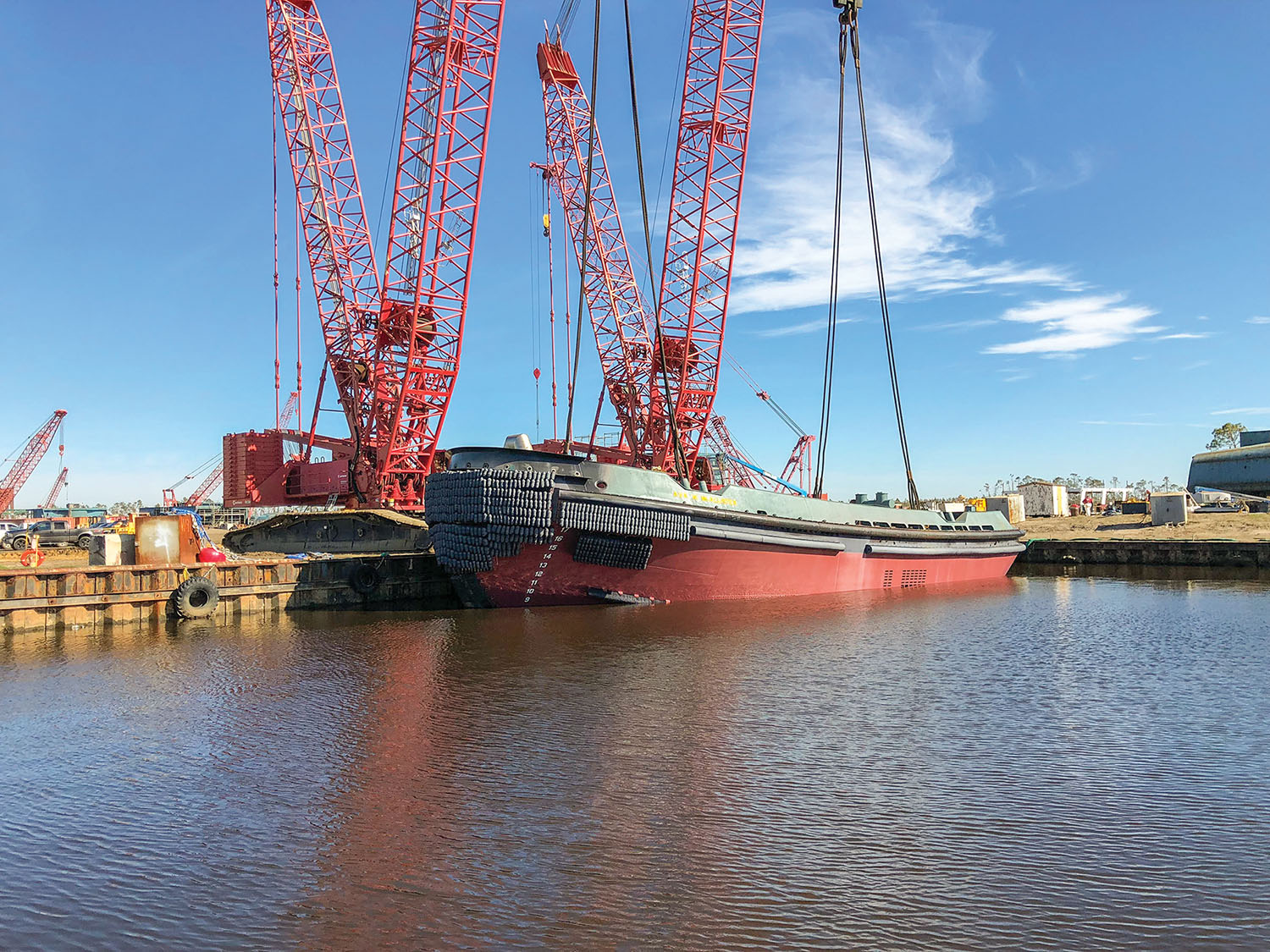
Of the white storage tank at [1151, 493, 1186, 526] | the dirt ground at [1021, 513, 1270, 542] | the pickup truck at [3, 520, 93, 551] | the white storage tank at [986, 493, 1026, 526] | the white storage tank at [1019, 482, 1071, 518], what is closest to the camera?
the pickup truck at [3, 520, 93, 551]

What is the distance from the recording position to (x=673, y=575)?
2459 cm

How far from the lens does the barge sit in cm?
2270

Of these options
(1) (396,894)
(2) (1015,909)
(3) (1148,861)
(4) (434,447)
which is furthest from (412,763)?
(4) (434,447)

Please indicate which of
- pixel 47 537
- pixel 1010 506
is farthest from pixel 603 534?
pixel 1010 506

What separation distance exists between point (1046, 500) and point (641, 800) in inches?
2571

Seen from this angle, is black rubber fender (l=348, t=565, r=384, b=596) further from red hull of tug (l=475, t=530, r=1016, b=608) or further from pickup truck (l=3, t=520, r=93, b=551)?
pickup truck (l=3, t=520, r=93, b=551)

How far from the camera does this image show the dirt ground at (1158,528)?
45125mm

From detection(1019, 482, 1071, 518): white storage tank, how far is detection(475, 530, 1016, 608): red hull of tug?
144 ft

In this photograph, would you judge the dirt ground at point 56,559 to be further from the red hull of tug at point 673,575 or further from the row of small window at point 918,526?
the row of small window at point 918,526

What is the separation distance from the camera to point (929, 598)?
93.8 feet

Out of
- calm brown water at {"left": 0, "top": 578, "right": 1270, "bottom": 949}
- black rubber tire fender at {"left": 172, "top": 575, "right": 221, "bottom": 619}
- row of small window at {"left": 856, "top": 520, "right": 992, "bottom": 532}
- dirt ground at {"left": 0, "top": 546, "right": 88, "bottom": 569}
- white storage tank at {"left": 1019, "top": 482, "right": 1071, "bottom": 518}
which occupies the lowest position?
calm brown water at {"left": 0, "top": 578, "right": 1270, "bottom": 949}

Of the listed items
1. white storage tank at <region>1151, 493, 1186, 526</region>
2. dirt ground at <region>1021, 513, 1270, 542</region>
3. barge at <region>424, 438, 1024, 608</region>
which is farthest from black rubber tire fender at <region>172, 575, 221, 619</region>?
white storage tank at <region>1151, 493, 1186, 526</region>

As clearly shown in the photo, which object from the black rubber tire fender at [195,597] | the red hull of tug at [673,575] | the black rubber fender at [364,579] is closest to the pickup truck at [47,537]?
the black rubber tire fender at [195,597]

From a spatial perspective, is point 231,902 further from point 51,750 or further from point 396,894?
point 51,750
